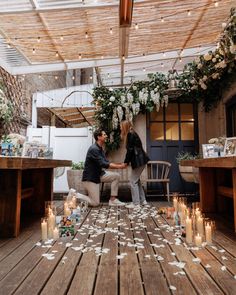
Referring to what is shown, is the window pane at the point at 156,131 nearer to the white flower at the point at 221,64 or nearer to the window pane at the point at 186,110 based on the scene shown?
the window pane at the point at 186,110

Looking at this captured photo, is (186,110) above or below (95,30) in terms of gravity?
below

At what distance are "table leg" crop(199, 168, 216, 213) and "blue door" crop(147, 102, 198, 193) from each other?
71.9 inches

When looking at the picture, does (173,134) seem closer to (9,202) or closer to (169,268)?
(9,202)

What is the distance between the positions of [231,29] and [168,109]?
209 centimetres

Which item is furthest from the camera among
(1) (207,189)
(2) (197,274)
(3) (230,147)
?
(1) (207,189)

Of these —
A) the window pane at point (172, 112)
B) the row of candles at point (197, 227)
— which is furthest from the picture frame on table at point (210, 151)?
the window pane at point (172, 112)

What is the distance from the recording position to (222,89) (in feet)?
15.1

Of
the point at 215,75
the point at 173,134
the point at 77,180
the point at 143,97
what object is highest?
the point at 215,75

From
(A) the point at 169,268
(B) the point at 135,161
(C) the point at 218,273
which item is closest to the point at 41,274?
(A) the point at 169,268

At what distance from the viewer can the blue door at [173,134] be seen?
5258 millimetres

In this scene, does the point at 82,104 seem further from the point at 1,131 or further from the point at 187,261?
the point at 187,261

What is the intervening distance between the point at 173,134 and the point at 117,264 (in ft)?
13.5

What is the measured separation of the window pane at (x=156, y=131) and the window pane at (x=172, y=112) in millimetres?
235

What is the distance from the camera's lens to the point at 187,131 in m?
5.38
